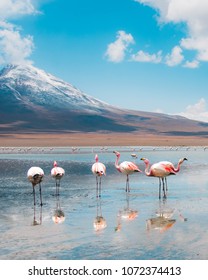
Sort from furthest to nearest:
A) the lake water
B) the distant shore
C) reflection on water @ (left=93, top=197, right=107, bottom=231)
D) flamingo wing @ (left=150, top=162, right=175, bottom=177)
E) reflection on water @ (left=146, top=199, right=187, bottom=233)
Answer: the distant shore < flamingo wing @ (left=150, top=162, right=175, bottom=177) < reflection on water @ (left=93, top=197, right=107, bottom=231) < reflection on water @ (left=146, top=199, right=187, bottom=233) < the lake water

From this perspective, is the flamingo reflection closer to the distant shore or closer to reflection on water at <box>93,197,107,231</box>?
reflection on water at <box>93,197,107,231</box>

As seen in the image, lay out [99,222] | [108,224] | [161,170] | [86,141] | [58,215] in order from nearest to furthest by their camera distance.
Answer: [108,224] < [99,222] < [58,215] < [161,170] < [86,141]

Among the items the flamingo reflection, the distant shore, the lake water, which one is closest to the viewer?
the lake water

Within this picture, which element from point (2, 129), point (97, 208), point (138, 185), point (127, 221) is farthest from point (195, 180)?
point (2, 129)

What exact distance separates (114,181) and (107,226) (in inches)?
456

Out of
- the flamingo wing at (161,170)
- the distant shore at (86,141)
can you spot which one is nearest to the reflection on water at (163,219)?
the flamingo wing at (161,170)

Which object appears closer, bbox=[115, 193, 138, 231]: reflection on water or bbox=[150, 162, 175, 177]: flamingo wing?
bbox=[115, 193, 138, 231]: reflection on water

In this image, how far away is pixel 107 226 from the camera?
42.0 feet

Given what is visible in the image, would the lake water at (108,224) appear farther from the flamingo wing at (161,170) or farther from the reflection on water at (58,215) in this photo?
the flamingo wing at (161,170)

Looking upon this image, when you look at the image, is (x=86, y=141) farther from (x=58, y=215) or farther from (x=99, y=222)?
(x=99, y=222)

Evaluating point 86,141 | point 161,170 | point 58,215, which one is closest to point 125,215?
point 58,215

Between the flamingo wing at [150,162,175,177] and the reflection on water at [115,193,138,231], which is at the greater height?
the flamingo wing at [150,162,175,177]

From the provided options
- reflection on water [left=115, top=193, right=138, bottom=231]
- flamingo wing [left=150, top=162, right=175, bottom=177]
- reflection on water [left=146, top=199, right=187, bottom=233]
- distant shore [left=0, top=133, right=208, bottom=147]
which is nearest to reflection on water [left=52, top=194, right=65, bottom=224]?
reflection on water [left=115, top=193, right=138, bottom=231]

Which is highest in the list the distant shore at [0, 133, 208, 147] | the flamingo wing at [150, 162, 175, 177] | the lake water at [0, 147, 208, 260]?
the distant shore at [0, 133, 208, 147]
